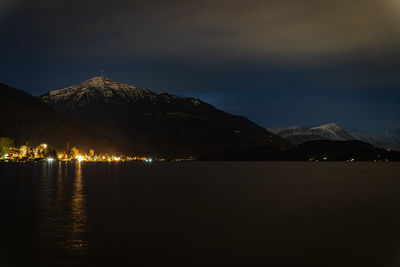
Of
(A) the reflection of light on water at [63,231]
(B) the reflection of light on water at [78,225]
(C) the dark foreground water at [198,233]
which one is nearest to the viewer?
(C) the dark foreground water at [198,233]

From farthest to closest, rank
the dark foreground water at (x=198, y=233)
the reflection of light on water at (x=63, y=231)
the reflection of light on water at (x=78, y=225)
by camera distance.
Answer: the reflection of light on water at (x=78, y=225), the reflection of light on water at (x=63, y=231), the dark foreground water at (x=198, y=233)

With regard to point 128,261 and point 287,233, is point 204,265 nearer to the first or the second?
point 128,261

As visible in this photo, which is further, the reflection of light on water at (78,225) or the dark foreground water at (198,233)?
the reflection of light on water at (78,225)

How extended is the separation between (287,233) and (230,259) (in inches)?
408

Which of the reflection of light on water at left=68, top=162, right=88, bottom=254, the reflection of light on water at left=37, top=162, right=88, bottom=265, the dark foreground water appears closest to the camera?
the dark foreground water

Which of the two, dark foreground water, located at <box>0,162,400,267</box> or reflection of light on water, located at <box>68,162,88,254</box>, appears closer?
dark foreground water, located at <box>0,162,400,267</box>

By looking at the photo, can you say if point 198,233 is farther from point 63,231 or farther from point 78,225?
point 78,225

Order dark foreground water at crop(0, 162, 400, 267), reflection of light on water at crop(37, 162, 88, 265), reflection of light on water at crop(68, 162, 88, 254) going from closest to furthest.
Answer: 1. dark foreground water at crop(0, 162, 400, 267)
2. reflection of light on water at crop(37, 162, 88, 265)
3. reflection of light on water at crop(68, 162, 88, 254)

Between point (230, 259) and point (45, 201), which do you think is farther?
point (45, 201)

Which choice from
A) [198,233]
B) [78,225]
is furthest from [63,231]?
[198,233]

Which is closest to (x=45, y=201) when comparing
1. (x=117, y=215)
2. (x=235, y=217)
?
(x=117, y=215)

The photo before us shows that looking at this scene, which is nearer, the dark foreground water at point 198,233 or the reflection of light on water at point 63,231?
the dark foreground water at point 198,233

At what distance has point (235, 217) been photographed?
45156 millimetres

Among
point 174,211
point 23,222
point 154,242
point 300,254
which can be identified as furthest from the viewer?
point 174,211
